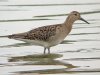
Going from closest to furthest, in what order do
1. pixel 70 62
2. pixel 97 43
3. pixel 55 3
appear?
pixel 70 62 < pixel 97 43 < pixel 55 3

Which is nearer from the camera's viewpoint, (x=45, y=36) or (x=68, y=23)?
(x=45, y=36)

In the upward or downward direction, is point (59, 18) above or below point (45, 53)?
above

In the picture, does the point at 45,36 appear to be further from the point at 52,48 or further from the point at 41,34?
the point at 52,48

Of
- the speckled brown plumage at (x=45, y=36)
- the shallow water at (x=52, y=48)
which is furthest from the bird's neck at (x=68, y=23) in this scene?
the shallow water at (x=52, y=48)

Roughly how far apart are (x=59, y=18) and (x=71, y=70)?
7601 mm

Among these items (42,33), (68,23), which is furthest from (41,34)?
(68,23)

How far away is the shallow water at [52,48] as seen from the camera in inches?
544

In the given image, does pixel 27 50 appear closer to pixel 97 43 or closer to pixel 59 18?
pixel 97 43

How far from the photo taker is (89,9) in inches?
894

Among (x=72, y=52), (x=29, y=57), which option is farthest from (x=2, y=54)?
(x=72, y=52)

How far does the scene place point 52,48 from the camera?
16641 mm

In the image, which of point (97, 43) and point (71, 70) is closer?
point (71, 70)

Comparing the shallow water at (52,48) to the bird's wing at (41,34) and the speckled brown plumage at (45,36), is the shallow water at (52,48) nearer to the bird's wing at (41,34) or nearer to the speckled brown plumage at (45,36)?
the speckled brown plumage at (45,36)

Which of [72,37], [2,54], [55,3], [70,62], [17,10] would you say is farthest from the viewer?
[55,3]
